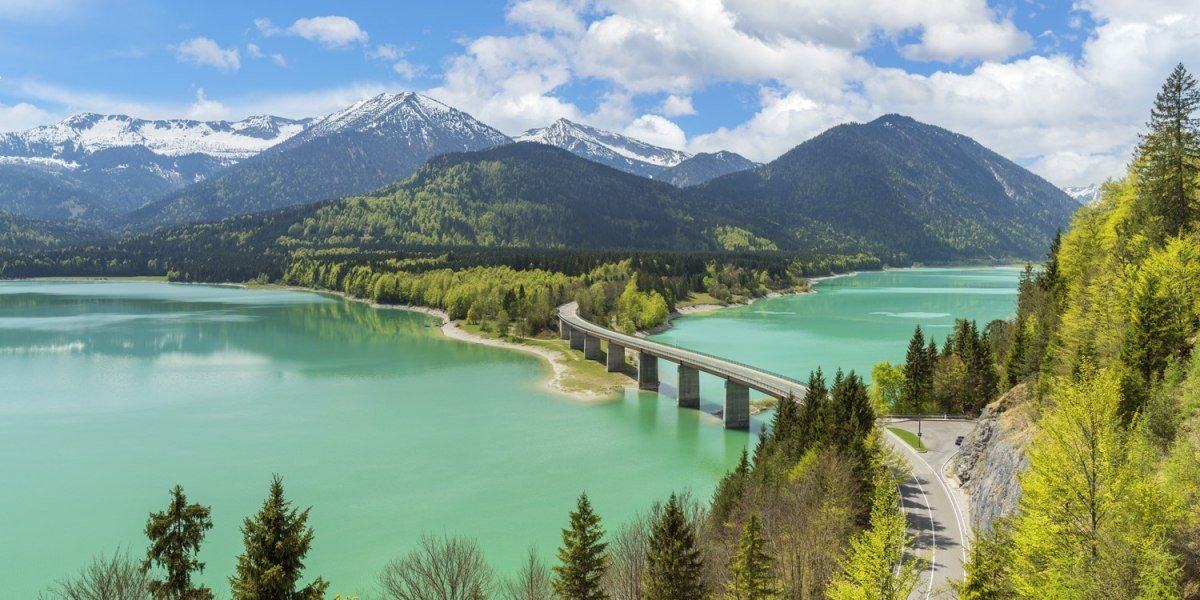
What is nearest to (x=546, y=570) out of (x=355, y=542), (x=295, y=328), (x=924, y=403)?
(x=355, y=542)

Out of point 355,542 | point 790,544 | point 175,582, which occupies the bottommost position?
point 355,542

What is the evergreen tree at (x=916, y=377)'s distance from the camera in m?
59.3

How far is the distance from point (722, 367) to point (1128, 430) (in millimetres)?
37718

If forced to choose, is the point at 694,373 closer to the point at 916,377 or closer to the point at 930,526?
the point at 916,377

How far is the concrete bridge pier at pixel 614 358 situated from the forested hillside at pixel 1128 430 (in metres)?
50.8

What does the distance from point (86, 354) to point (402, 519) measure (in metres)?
83.8

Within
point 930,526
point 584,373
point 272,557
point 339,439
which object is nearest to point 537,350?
point 584,373

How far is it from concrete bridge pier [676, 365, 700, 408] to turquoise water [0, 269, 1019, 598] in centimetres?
173

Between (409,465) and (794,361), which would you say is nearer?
(409,465)

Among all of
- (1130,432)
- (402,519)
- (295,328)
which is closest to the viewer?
(1130,432)

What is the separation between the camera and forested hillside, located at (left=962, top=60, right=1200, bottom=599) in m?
18.9

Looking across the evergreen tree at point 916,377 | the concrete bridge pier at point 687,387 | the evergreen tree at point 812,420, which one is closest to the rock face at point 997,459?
the evergreen tree at point 812,420

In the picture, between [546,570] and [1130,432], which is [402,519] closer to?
[546,570]

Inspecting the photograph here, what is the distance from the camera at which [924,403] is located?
194 feet
